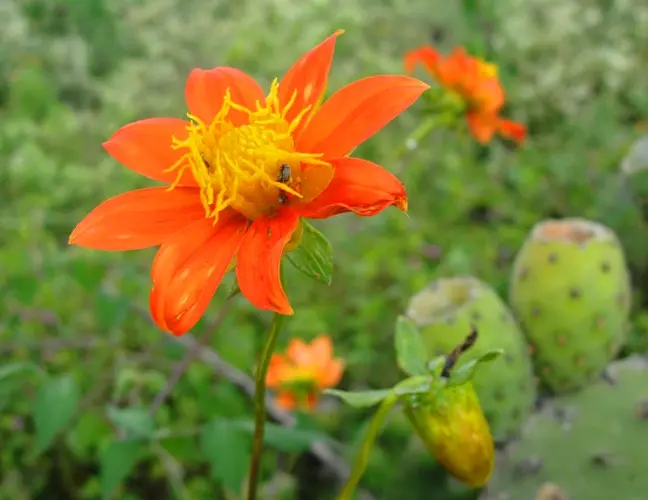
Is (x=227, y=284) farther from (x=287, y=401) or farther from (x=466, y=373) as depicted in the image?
(x=466, y=373)

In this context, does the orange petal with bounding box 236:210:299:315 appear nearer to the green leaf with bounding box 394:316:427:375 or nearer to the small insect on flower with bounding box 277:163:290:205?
the small insect on flower with bounding box 277:163:290:205

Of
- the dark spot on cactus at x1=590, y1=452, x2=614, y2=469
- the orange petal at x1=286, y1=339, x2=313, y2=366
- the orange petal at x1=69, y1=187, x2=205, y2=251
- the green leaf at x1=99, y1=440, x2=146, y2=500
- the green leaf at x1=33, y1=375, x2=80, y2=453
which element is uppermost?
the orange petal at x1=69, y1=187, x2=205, y2=251

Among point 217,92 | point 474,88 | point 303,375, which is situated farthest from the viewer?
point 303,375

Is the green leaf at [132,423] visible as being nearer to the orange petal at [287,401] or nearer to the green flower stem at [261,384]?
the green flower stem at [261,384]

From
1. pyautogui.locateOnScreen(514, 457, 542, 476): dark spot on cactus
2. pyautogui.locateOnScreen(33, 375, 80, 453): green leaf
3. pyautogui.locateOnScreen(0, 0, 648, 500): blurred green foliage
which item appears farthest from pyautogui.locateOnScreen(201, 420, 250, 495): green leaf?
pyautogui.locateOnScreen(514, 457, 542, 476): dark spot on cactus

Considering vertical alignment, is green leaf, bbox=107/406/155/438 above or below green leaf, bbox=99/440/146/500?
above

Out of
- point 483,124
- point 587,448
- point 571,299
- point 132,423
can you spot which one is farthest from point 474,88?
point 132,423

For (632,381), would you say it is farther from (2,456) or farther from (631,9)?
(631,9)
